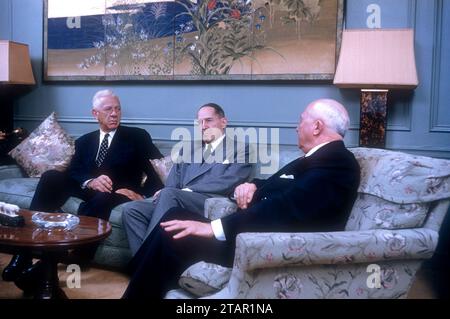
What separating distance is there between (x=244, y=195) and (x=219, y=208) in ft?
0.40

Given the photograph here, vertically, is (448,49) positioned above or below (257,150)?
above

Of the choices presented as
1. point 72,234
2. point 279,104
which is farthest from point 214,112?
point 72,234

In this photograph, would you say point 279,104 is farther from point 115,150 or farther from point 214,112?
point 115,150

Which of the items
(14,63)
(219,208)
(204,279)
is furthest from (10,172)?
(204,279)

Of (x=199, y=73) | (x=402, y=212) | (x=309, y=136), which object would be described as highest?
(x=199, y=73)

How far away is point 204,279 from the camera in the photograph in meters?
1.20

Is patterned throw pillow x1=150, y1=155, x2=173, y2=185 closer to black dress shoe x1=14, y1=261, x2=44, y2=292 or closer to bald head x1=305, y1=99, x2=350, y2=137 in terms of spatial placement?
black dress shoe x1=14, y1=261, x2=44, y2=292

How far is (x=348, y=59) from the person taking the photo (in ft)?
6.32

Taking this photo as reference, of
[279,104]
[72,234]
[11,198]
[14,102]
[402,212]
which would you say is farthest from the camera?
[14,102]

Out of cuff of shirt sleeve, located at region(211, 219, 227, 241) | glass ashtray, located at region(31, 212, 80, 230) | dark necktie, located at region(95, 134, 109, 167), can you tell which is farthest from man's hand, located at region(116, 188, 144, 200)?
cuff of shirt sleeve, located at region(211, 219, 227, 241)

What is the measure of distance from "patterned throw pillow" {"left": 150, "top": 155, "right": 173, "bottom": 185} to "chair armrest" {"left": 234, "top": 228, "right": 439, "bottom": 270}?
1.24m

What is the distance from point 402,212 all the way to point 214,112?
110cm

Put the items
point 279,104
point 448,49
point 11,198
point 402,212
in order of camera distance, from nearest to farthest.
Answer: point 402,212
point 448,49
point 11,198
point 279,104
